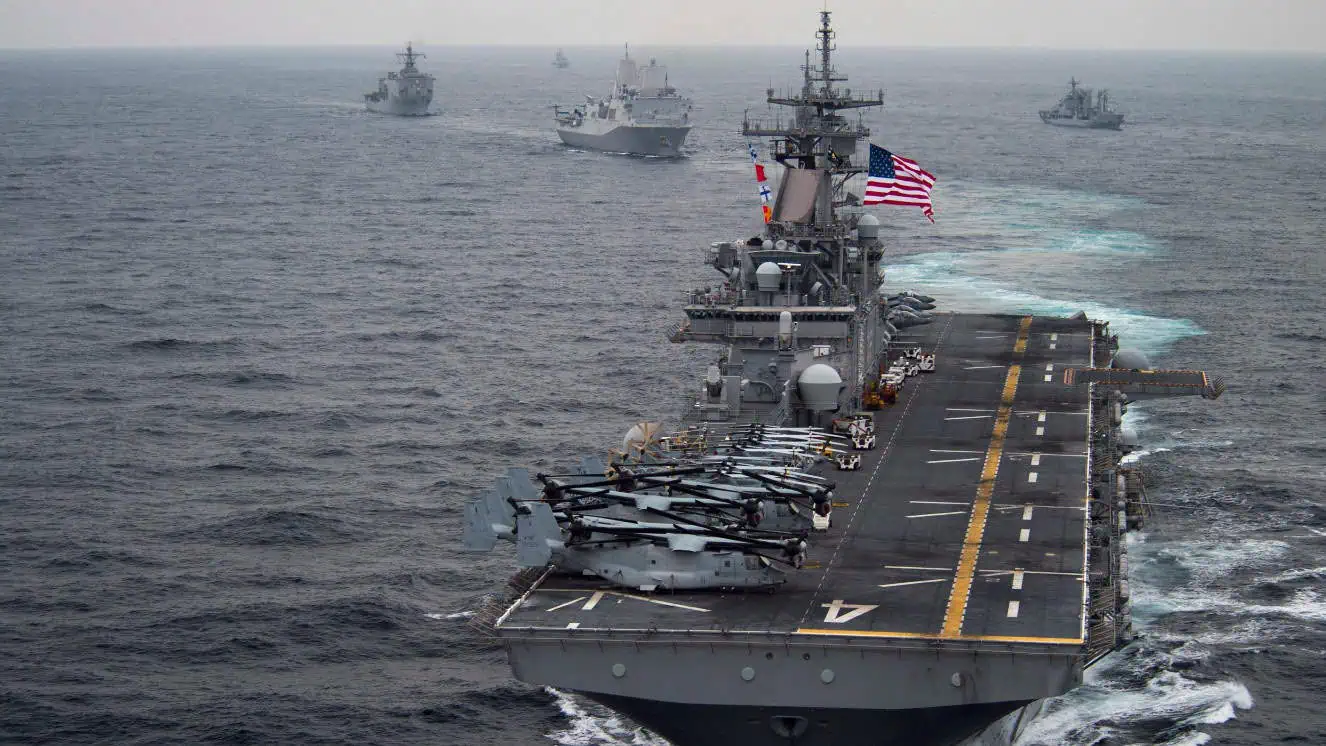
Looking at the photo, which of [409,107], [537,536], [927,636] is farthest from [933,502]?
[409,107]

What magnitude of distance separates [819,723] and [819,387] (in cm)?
1229

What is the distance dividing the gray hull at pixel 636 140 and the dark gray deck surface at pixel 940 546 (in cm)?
8568

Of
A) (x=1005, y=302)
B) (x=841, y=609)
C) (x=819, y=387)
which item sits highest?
(x=819, y=387)

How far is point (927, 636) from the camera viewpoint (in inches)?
875

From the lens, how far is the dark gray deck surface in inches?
910

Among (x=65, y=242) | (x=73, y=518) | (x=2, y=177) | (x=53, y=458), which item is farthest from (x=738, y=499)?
(x=2, y=177)

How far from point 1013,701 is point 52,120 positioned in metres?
153

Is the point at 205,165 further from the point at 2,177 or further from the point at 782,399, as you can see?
the point at 782,399

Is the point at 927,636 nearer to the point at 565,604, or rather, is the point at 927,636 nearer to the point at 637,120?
the point at 565,604

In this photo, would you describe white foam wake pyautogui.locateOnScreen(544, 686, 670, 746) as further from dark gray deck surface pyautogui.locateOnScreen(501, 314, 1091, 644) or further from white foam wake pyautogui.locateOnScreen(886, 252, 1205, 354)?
white foam wake pyautogui.locateOnScreen(886, 252, 1205, 354)

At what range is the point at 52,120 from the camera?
156125 millimetres

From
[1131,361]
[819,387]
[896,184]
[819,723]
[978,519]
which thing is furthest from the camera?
[1131,361]

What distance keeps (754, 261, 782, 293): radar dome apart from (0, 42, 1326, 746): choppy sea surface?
9.13 m

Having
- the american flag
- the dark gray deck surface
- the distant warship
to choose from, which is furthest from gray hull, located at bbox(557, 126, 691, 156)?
the dark gray deck surface
